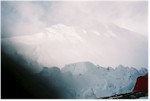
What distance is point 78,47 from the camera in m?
2.05

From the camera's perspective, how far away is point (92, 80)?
6.73ft

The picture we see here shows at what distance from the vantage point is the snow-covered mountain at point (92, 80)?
6.72 feet

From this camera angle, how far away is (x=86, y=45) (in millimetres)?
2055

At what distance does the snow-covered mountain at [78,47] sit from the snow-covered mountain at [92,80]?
5cm

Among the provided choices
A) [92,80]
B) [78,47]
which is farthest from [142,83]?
[78,47]

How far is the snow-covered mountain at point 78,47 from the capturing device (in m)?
2.05

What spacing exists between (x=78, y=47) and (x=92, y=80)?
278mm

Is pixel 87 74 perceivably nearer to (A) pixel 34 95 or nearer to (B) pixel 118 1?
(A) pixel 34 95

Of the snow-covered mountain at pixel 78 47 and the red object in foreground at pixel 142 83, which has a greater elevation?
the snow-covered mountain at pixel 78 47

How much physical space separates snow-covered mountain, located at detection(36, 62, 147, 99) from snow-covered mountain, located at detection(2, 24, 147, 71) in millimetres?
47

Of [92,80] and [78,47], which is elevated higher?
[78,47]

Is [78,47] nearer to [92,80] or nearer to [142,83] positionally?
[92,80]

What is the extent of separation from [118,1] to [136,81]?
640 millimetres

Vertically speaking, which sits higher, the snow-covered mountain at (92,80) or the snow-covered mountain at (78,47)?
the snow-covered mountain at (78,47)
